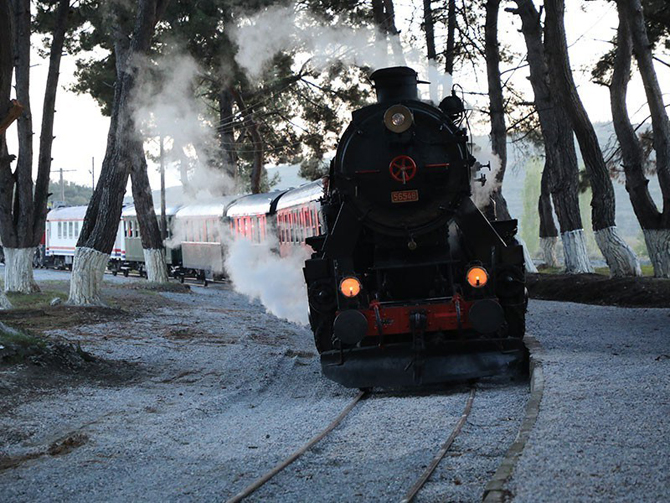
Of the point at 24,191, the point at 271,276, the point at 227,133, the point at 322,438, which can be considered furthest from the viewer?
the point at 227,133

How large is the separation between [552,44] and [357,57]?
5.59m

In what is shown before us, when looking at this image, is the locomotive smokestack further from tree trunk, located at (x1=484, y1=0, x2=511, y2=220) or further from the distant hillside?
the distant hillside

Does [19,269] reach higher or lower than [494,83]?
lower

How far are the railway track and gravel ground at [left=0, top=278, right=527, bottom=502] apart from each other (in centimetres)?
6

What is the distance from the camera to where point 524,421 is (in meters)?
6.49

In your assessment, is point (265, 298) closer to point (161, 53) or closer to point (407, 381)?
point (161, 53)

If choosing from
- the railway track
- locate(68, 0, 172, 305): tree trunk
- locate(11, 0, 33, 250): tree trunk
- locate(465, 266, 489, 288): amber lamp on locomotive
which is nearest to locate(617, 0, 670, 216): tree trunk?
locate(68, 0, 172, 305): tree trunk

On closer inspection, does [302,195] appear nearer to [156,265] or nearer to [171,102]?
[171,102]

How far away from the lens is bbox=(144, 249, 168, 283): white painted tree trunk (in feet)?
89.8

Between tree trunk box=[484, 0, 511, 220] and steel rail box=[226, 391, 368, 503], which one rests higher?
tree trunk box=[484, 0, 511, 220]

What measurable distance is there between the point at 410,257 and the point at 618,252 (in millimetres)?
12528

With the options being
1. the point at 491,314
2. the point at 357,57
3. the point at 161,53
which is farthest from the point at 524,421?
the point at 161,53

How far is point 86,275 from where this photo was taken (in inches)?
720

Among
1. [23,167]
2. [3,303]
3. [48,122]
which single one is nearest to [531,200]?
[48,122]
